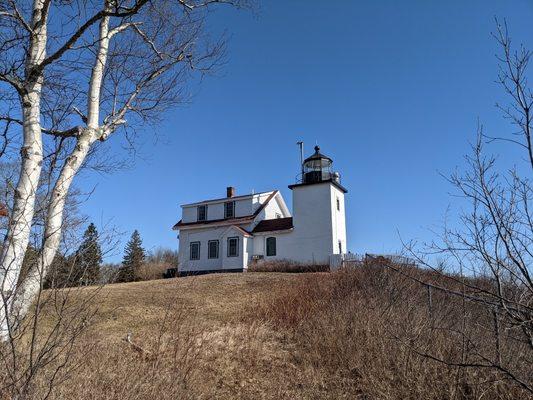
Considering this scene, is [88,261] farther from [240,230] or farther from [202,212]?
[202,212]

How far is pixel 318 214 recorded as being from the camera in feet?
92.5

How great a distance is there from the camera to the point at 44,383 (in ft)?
13.0

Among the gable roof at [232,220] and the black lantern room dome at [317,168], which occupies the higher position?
the black lantern room dome at [317,168]

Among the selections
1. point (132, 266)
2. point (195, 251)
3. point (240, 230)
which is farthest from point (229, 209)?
point (132, 266)

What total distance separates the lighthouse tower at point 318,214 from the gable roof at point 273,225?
2.09 ft

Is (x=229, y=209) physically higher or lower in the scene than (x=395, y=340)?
higher

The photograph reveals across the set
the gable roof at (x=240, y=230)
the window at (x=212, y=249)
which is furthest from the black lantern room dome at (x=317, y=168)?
the window at (x=212, y=249)

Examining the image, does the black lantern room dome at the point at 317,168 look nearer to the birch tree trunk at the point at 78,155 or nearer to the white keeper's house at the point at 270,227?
the white keeper's house at the point at 270,227

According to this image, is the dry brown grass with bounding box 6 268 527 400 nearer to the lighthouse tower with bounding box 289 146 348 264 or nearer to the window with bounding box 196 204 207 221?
the lighthouse tower with bounding box 289 146 348 264

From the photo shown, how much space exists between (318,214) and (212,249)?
8.01 m

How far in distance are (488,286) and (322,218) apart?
23632mm

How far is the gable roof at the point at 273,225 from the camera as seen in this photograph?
1139 inches

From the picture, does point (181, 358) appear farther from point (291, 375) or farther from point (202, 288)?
point (202, 288)

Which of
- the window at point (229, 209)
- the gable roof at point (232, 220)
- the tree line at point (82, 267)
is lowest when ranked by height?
the tree line at point (82, 267)
